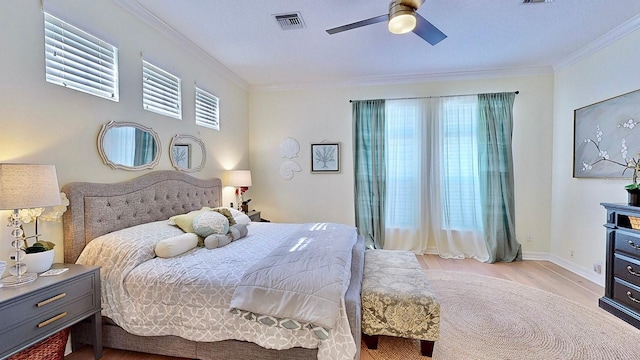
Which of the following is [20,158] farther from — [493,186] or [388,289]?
[493,186]

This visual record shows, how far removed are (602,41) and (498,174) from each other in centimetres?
186

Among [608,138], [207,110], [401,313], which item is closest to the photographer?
[401,313]

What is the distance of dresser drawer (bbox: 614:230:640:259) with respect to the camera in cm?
237

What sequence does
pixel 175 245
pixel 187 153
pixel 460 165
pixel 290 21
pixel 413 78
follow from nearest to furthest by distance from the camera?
pixel 175 245, pixel 290 21, pixel 187 153, pixel 460 165, pixel 413 78

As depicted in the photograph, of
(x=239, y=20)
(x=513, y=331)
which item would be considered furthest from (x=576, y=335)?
(x=239, y=20)

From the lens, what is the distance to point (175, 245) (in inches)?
83.1

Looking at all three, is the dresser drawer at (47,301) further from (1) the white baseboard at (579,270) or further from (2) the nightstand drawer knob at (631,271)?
(1) the white baseboard at (579,270)

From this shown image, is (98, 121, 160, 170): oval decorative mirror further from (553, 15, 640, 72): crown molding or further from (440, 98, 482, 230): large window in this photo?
(553, 15, 640, 72): crown molding

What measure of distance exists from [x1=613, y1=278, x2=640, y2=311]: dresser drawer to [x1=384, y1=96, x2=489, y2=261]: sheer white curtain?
1551 millimetres

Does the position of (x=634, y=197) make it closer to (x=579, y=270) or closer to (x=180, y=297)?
(x=579, y=270)

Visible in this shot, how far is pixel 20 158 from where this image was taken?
5.61 ft

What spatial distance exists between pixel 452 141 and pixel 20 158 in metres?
4.71

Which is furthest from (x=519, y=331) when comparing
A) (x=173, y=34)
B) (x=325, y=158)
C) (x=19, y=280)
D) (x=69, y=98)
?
(x=173, y=34)

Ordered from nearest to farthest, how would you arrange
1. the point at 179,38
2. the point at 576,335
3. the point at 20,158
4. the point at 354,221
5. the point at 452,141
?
1. the point at 20,158
2. the point at 576,335
3. the point at 179,38
4. the point at 452,141
5. the point at 354,221
